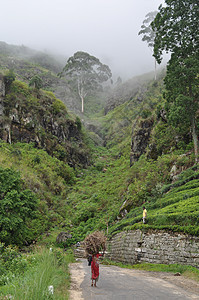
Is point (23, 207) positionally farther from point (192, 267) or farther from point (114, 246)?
point (192, 267)

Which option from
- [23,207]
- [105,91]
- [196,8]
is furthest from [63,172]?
[105,91]

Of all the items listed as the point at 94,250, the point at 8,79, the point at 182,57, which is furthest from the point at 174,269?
the point at 8,79

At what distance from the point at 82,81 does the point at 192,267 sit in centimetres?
5224

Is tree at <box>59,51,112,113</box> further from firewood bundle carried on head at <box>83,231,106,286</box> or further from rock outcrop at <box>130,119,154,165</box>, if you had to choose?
firewood bundle carried on head at <box>83,231,106,286</box>

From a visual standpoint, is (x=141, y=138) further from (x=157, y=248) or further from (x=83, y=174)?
(x=157, y=248)

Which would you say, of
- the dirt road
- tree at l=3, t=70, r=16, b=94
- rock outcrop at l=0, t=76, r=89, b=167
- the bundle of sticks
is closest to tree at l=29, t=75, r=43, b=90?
rock outcrop at l=0, t=76, r=89, b=167

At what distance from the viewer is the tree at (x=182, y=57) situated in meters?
16.8

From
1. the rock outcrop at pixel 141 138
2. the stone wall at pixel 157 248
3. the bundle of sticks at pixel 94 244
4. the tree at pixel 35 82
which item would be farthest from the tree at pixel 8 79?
the bundle of sticks at pixel 94 244

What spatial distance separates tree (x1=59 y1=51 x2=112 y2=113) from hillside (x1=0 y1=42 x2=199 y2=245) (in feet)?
49.8

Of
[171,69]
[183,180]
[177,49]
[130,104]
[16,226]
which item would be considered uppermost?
[130,104]

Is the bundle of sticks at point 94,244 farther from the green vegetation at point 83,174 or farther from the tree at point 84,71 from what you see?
the tree at point 84,71

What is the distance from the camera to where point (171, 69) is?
17.9m

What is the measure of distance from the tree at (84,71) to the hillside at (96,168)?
1517 cm

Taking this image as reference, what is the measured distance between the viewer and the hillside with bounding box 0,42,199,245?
14281 millimetres
